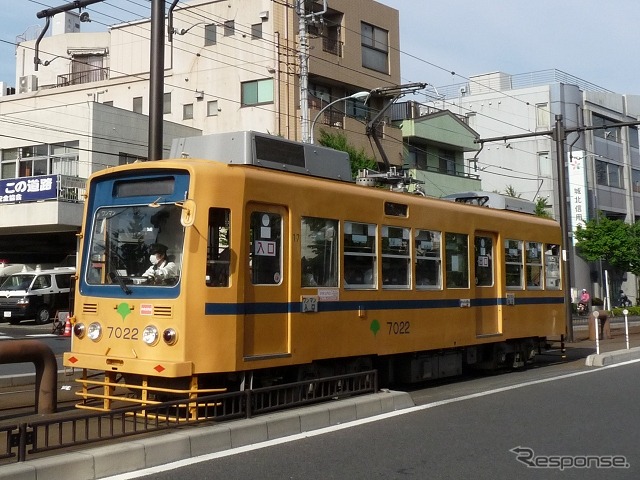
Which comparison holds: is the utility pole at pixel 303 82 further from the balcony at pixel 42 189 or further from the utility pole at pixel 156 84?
the utility pole at pixel 156 84

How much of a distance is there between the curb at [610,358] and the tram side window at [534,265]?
76.1 inches

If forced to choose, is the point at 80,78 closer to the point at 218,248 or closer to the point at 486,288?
the point at 486,288

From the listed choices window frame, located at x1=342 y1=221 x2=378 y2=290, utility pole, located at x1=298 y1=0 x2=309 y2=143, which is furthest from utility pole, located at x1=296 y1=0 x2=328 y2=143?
window frame, located at x1=342 y1=221 x2=378 y2=290

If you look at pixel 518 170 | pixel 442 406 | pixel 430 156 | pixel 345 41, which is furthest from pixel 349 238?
pixel 518 170

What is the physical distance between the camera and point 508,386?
43.2 feet

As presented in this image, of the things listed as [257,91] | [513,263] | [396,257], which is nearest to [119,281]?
[396,257]

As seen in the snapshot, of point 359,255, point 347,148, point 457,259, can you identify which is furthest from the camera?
point 347,148

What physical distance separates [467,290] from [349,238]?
3.47 m

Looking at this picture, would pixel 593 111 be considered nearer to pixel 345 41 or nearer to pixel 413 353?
pixel 345 41

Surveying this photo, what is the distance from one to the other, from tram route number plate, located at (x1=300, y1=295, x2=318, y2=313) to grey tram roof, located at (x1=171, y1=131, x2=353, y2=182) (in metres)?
1.67

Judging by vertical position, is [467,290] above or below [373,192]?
below

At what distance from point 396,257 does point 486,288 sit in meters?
3.03

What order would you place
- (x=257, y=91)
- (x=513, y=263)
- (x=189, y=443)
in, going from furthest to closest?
(x=257, y=91) < (x=513, y=263) < (x=189, y=443)

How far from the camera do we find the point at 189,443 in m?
7.52
